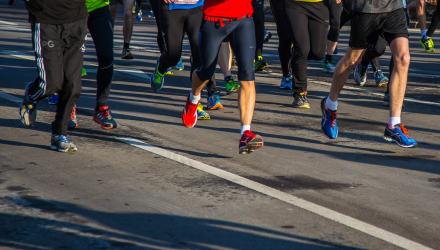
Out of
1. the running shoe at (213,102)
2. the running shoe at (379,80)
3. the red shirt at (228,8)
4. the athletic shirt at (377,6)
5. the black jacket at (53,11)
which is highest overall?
the athletic shirt at (377,6)

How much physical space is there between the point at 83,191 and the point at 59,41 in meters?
1.78

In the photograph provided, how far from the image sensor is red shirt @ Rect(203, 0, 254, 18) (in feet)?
28.2

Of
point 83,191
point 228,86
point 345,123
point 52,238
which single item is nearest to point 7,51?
point 228,86

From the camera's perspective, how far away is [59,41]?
8617 mm

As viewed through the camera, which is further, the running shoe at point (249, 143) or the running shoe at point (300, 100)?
the running shoe at point (300, 100)

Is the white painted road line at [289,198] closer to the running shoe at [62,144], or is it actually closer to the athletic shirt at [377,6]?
the running shoe at [62,144]

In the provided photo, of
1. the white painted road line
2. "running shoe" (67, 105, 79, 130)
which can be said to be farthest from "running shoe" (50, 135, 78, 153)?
"running shoe" (67, 105, 79, 130)

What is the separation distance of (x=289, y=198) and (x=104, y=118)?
10.4 feet

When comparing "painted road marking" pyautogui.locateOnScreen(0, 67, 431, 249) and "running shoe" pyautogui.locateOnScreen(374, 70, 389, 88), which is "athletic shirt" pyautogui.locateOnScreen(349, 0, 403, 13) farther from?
"running shoe" pyautogui.locateOnScreen(374, 70, 389, 88)

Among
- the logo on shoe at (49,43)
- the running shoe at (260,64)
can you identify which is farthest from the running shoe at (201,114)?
the running shoe at (260,64)

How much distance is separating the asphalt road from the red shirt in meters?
1.17

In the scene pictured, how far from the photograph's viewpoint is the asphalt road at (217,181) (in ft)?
20.5

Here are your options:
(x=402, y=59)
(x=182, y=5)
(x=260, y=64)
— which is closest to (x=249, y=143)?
(x=402, y=59)

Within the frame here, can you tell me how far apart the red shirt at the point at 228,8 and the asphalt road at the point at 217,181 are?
3.83 feet
